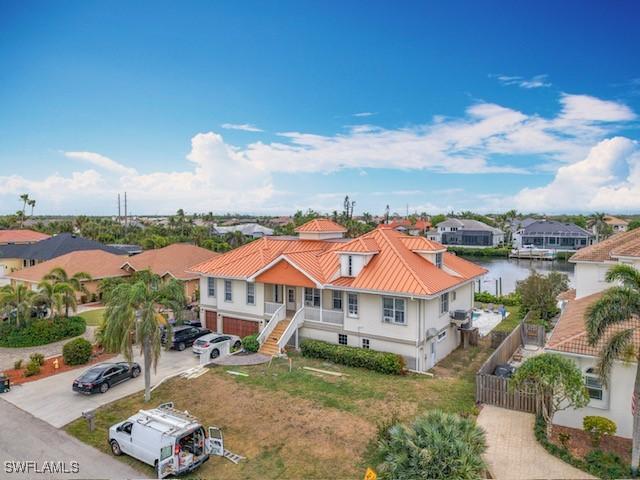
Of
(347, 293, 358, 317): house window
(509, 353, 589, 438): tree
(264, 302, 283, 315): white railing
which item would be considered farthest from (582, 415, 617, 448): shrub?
(264, 302, 283, 315): white railing

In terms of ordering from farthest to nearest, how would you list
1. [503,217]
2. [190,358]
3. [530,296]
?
[503,217]
[530,296]
[190,358]

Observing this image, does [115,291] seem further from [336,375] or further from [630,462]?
[630,462]

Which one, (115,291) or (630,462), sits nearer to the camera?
(630,462)

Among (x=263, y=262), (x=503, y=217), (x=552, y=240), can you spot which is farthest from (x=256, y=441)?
(x=503, y=217)

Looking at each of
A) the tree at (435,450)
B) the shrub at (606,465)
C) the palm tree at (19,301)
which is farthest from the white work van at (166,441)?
the palm tree at (19,301)

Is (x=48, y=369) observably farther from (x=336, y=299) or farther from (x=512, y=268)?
(x=512, y=268)

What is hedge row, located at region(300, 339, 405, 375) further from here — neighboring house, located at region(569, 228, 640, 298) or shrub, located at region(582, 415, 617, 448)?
neighboring house, located at region(569, 228, 640, 298)
